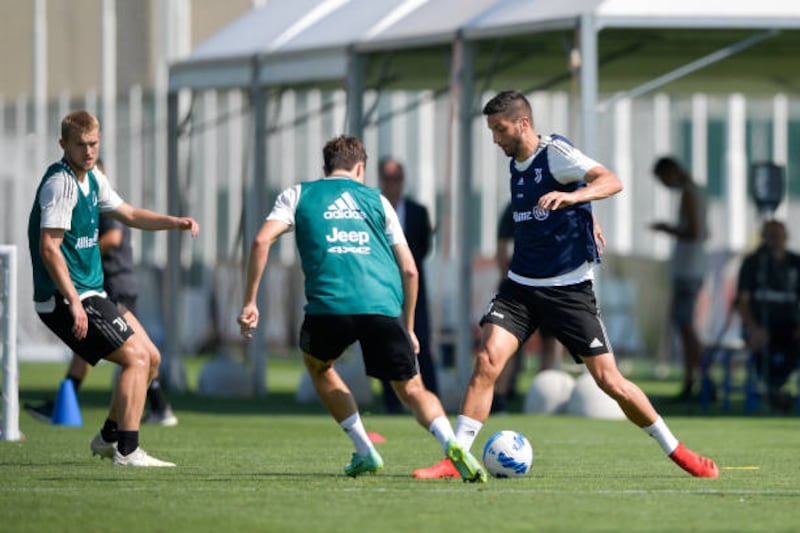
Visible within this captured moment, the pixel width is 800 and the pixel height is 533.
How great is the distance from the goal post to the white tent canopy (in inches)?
211

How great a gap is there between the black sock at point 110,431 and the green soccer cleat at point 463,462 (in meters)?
2.33

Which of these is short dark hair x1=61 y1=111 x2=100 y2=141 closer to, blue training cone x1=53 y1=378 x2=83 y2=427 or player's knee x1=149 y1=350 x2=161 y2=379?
player's knee x1=149 y1=350 x2=161 y2=379

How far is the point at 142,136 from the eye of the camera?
114 feet

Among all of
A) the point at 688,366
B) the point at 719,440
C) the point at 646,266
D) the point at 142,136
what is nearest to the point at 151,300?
the point at 142,136

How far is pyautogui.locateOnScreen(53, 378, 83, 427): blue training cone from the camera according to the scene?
15.8 m

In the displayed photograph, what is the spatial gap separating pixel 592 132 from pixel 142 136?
1904 cm

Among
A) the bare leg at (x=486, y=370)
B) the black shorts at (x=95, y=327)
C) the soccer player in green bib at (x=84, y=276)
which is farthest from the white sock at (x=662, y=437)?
the black shorts at (x=95, y=327)

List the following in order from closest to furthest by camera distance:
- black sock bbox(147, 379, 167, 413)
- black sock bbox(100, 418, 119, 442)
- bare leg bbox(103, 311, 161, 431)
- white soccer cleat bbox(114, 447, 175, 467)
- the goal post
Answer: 1. bare leg bbox(103, 311, 161, 431)
2. white soccer cleat bbox(114, 447, 175, 467)
3. black sock bbox(100, 418, 119, 442)
4. the goal post
5. black sock bbox(147, 379, 167, 413)

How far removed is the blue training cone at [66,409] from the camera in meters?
15.8

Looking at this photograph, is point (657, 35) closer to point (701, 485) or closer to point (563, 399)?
point (563, 399)

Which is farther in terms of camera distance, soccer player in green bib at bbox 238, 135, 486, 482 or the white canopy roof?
the white canopy roof

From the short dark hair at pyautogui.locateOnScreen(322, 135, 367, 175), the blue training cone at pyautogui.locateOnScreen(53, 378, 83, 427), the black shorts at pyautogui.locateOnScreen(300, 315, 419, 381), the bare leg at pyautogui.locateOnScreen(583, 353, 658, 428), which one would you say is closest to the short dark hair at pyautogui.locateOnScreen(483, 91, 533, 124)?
the short dark hair at pyautogui.locateOnScreen(322, 135, 367, 175)

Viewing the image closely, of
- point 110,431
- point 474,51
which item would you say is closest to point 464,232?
point 474,51

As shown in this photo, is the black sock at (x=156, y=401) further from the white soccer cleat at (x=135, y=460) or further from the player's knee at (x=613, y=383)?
the player's knee at (x=613, y=383)
